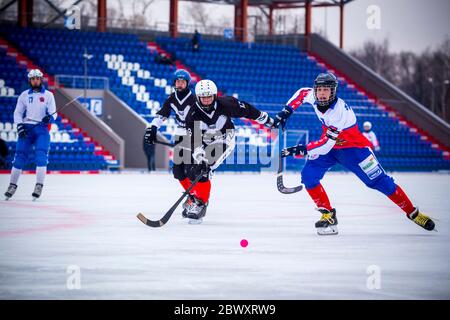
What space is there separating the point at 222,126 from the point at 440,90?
4931 centimetres

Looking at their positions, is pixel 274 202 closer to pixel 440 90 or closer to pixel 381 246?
pixel 381 246

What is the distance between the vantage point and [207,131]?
8383 mm

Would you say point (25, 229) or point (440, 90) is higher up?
point (440, 90)

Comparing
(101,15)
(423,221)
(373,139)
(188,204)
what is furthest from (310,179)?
(101,15)

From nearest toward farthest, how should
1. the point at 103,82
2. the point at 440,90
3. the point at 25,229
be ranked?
the point at 25,229, the point at 103,82, the point at 440,90

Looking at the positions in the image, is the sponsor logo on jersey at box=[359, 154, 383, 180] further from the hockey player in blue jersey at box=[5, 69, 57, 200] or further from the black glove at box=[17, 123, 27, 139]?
the black glove at box=[17, 123, 27, 139]

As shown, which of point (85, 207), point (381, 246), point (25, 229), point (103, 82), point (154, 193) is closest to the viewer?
point (381, 246)

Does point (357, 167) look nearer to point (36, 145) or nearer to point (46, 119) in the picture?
point (46, 119)

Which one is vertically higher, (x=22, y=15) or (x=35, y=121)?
(x=22, y=15)

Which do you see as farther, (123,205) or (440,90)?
(440,90)

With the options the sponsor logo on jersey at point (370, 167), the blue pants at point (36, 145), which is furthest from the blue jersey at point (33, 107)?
the sponsor logo on jersey at point (370, 167)

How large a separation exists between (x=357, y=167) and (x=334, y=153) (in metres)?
0.25

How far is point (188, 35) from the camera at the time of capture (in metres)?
32.0
